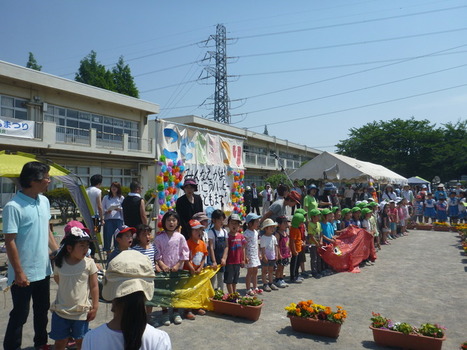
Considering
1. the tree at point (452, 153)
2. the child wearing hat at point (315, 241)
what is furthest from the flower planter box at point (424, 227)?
the tree at point (452, 153)

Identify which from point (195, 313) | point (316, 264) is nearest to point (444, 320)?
point (316, 264)

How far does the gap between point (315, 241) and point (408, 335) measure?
3709mm

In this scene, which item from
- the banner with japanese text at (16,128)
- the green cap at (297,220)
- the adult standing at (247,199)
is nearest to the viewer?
the green cap at (297,220)

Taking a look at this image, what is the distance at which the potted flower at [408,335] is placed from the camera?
13.8ft

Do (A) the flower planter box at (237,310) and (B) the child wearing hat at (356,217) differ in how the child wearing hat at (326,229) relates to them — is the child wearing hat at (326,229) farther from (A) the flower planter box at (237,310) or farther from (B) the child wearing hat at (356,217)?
(A) the flower planter box at (237,310)

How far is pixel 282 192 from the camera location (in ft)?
28.0

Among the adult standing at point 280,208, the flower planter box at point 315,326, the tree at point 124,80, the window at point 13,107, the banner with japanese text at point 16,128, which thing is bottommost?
the flower planter box at point 315,326

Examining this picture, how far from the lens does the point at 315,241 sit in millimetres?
7977

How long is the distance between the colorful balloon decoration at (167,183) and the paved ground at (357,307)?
1.93 meters

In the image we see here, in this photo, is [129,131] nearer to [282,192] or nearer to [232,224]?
[282,192]

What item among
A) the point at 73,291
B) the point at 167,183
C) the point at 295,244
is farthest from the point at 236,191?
the point at 73,291

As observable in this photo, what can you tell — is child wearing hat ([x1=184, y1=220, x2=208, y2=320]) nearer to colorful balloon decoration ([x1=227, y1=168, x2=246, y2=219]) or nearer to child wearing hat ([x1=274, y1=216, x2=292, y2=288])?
child wearing hat ([x1=274, y1=216, x2=292, y2=288])

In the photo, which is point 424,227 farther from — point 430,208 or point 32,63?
point 32,63

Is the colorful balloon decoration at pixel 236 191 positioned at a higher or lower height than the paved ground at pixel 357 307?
higher
